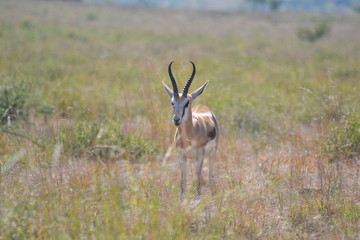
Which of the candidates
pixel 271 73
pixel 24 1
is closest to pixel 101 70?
pixel 271 73

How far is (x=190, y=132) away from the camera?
20.7ft

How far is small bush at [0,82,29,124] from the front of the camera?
8.80m

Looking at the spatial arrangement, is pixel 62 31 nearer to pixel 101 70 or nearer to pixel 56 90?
pixel 101 70

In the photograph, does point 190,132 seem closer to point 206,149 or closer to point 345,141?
point 206,149

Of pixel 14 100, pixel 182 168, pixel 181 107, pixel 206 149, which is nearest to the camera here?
pixel 181 107

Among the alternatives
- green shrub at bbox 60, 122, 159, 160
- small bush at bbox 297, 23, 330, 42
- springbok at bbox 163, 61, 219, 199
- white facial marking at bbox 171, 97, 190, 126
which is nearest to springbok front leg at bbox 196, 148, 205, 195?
springbok at bbox 163, 61, 219, 199

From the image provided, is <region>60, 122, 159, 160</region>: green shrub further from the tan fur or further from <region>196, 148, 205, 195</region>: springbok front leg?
<region>196, 148, 205, 195</region>: springbok front leg

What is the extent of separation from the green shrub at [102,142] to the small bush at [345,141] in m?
3.00

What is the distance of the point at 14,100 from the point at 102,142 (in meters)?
2.67

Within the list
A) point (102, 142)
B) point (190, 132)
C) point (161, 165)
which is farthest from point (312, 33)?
point (161, 165)

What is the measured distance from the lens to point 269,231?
497 centimetres

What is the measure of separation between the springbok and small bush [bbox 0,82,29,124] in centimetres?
403

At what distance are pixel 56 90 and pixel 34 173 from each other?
527cm

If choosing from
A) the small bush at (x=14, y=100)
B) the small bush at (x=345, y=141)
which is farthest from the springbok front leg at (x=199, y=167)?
the small bush at (x=14, y=100)
